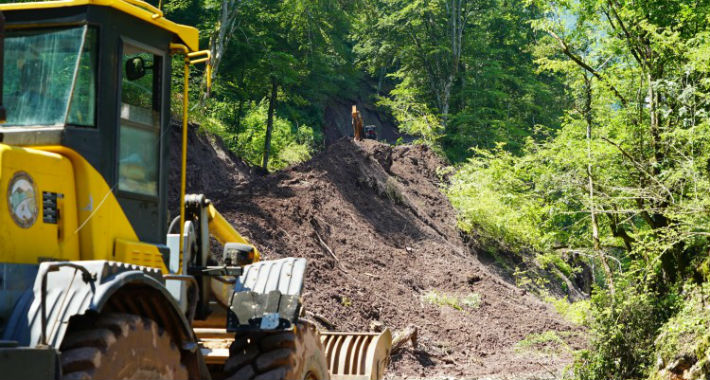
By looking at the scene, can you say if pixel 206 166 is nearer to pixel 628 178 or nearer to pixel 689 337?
pixel 628 178

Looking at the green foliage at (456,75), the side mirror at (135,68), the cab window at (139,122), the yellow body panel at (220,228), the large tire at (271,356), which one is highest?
the green foliage at (456,75)

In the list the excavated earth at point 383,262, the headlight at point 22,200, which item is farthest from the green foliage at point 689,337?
the headlight at point 22,200

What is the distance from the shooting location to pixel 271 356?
20.1ft

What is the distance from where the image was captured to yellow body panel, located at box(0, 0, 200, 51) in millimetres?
5113

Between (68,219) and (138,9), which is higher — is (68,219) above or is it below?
below

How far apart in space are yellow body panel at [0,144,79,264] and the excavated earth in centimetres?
921

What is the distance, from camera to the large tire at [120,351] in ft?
13.6

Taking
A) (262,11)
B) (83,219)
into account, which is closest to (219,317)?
(83,219)

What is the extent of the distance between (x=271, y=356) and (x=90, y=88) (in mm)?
2390

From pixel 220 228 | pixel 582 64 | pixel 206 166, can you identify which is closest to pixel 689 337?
pixel 582 64

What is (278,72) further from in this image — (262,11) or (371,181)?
(371,181)

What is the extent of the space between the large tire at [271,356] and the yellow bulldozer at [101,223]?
1cm

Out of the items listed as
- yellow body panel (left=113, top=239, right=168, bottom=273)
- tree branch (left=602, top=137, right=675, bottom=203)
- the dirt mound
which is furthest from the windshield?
the dirt mound

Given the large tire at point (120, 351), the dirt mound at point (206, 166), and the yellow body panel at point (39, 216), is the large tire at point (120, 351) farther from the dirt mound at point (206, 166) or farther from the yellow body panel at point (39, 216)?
the dirt mound at point (206, 166)
